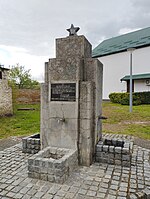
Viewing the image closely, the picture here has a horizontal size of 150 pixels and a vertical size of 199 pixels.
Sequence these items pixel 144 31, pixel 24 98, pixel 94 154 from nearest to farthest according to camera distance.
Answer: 1. pixel 94 154
2. pixel 24 98
3. pixel 144 31

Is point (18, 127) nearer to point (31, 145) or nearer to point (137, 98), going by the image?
point (31, 145)

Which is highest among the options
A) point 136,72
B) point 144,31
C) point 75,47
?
point 144,31

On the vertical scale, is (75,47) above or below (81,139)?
above

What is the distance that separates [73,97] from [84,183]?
1.71 meters

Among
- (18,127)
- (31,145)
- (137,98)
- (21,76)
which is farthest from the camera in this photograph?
(21,76)

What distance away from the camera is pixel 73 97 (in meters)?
3.94

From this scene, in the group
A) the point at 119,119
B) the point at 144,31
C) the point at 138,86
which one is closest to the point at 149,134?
the point at 119,119

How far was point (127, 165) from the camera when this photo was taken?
3896mm

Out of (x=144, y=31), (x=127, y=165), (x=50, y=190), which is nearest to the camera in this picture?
(x=50, y=190)

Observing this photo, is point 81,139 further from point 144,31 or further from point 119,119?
point 144,31

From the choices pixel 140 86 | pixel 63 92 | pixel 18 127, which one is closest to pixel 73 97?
pixel 63 92

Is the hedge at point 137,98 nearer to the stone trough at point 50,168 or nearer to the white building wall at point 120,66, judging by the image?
the white building wall at point 120,66

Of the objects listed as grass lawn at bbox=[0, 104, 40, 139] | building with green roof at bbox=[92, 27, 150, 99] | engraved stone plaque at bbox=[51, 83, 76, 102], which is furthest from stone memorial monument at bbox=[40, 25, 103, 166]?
building with green roof at bbox=[92, 27, 150, 99]

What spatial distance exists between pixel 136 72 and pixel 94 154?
20061mm
